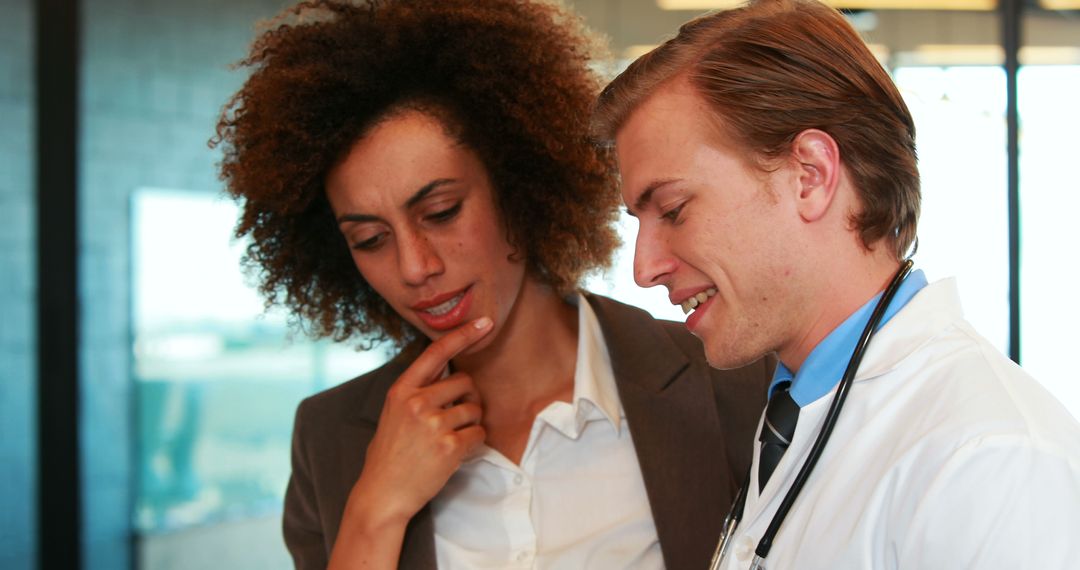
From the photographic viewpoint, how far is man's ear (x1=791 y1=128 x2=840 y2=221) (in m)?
1.08

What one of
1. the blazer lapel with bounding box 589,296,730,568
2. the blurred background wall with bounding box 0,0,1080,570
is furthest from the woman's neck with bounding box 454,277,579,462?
the blurred background wall with bounding box 0,0,1080,570

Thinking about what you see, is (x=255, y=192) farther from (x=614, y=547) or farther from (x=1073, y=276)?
(x=1073, y=276)

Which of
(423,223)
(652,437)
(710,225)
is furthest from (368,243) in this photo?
(710,225)

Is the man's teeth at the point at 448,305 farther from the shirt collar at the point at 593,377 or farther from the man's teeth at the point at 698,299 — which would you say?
the man's teeth at the point at 698,299

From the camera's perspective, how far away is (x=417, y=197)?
1.54 m

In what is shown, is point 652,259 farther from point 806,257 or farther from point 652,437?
point 652,437

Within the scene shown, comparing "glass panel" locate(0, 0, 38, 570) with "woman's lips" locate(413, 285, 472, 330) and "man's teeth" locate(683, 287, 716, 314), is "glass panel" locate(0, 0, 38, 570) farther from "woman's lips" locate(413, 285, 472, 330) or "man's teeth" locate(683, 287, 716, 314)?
"man's teeth" locate(683, 287, 716, 314)

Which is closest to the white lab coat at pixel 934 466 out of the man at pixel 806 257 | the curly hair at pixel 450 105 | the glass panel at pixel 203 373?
the man at pixel 806 257

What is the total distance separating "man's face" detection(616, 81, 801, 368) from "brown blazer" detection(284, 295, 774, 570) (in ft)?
1.45

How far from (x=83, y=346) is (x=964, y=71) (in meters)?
3.43

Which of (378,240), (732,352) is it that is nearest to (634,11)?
(378,240)

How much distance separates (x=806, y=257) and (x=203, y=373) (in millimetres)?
3033

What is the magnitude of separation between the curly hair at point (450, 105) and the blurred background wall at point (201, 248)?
1.70 meters

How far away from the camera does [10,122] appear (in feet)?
11.0
